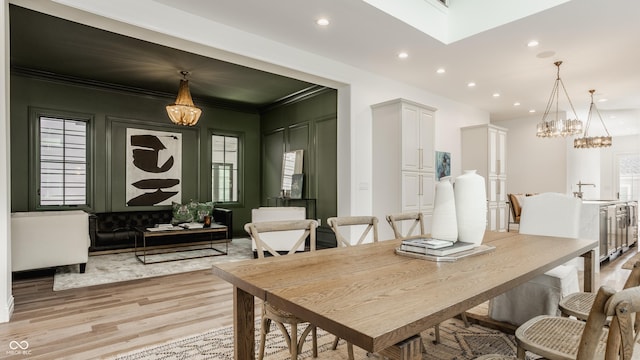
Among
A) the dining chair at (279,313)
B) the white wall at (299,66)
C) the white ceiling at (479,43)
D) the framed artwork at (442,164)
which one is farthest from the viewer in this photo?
the framed artwork at (442,164)

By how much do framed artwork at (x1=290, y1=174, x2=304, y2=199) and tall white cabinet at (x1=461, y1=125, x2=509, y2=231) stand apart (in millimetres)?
3175

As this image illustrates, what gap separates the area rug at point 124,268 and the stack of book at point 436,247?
346 cm

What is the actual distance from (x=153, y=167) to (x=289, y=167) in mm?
2538

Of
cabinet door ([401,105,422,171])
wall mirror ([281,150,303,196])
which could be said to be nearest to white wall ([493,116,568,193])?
cabinet door ([401,105,422,171])

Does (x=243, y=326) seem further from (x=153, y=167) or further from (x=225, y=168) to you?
(x=225, y=168)

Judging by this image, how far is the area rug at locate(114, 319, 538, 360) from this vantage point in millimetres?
2129

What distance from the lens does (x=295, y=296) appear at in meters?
1.08

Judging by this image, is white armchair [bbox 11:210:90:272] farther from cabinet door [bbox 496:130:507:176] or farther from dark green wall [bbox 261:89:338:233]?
cabinet door [bbox 496:130:507:176]

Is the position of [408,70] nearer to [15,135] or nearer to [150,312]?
[150,312]

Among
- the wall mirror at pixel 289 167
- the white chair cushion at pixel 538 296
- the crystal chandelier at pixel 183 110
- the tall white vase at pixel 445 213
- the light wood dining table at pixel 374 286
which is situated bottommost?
the white chair cushion at pixel 538 296

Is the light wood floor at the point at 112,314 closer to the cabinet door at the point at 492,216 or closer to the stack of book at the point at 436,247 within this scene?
the stack of book at the point at 436,247

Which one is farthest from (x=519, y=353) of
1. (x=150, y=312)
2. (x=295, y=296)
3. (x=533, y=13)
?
(x=533, y=13)

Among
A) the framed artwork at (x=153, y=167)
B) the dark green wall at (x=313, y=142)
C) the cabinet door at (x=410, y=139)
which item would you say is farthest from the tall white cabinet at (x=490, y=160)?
the framed artwork at (x=153, y=167)

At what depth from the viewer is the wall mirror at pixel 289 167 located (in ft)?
21.3
